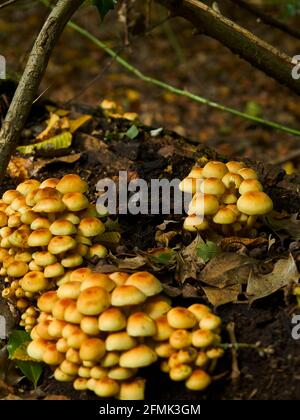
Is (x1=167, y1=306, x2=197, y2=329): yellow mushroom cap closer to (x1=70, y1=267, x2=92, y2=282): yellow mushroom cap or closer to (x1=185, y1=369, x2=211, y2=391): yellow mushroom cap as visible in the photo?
(x1=185, y1=369, x2=211, y2=391): yellow mushroom cap

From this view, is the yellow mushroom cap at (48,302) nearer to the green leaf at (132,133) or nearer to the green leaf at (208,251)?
the green leaf at (208,251)

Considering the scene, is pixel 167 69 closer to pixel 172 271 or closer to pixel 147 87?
pixel 147 87

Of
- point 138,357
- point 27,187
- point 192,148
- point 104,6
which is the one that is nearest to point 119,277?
point 138,357

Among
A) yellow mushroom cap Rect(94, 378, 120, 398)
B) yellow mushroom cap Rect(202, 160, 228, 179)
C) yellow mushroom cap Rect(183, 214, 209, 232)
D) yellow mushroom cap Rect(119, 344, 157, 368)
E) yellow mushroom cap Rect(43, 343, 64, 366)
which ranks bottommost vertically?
yellow mushroom cap Rect(94, 378, 120, 398)

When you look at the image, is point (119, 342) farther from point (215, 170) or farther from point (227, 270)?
point (215, 170)

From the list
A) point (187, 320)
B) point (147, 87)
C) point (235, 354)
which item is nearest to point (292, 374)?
point (235, 354)

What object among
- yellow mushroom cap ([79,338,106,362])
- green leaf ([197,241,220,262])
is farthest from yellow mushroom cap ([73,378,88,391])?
green leaf ([197,241,220,262])
